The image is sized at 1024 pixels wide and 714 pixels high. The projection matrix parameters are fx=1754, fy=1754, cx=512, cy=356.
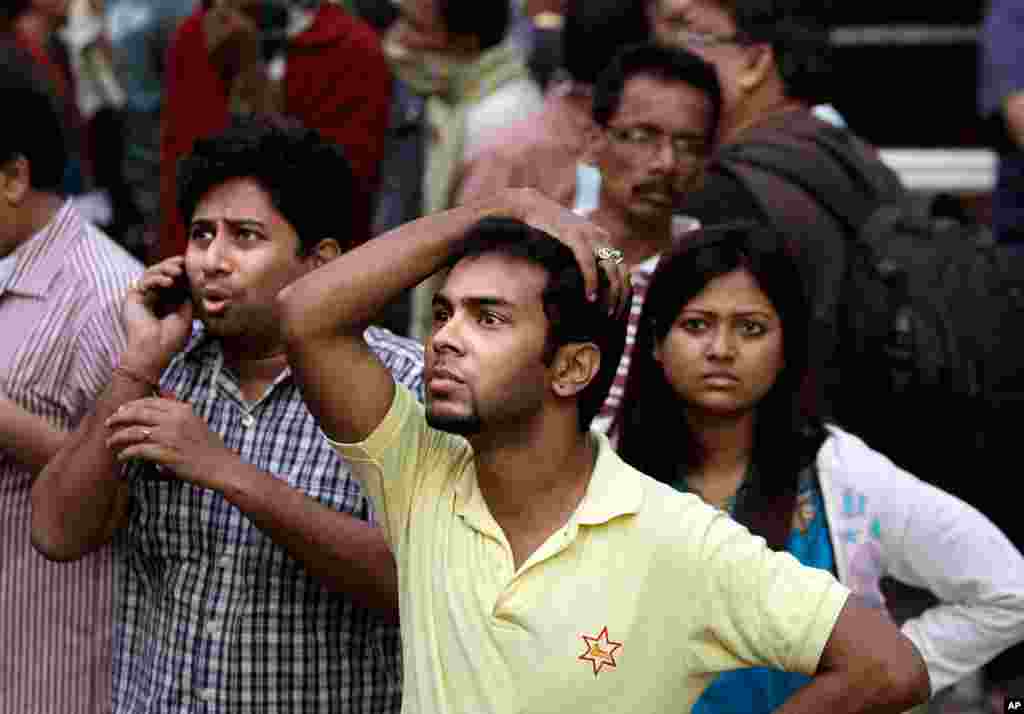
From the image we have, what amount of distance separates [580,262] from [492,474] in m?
0.42

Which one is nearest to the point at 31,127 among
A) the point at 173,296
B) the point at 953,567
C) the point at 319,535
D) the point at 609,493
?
the point at 173,296

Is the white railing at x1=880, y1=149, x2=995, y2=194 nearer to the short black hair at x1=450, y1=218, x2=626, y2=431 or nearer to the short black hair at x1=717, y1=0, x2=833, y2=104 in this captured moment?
the short black hair at x1=717, y1=0, x2=833, y2=104

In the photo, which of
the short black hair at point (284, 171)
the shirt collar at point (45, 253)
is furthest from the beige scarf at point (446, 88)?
the short black hair at point (284, 171)

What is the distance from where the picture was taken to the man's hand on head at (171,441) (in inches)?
132

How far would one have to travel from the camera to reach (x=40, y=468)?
3.82m

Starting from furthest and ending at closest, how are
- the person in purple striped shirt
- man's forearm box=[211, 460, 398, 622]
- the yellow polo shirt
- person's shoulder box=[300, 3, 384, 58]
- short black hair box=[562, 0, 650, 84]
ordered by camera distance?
person's shoulder box=[300, 3, 384, 58]
short black hair box=[562, 0, 650, 84]
the person in purple striped shirt
man's forearm box=[211, 460, 398, 622]
the yellow polo shirt

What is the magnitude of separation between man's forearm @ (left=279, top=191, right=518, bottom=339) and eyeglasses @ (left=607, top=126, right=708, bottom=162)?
148 centimetres

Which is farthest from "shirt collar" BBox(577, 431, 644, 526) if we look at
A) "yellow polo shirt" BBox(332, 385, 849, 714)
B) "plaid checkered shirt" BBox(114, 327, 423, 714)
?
"plaid checkered shirt" BBox(114, 327, 423, 714)

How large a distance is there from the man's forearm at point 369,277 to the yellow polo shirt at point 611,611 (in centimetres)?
43

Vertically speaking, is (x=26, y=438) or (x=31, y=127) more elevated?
(x=31, y=127)

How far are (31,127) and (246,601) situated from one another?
1.36 m

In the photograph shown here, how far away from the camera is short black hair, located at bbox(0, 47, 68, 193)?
4109 millimetres

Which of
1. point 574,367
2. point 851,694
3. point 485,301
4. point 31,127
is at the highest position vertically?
point 31,127

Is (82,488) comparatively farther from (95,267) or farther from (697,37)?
(697,37)
